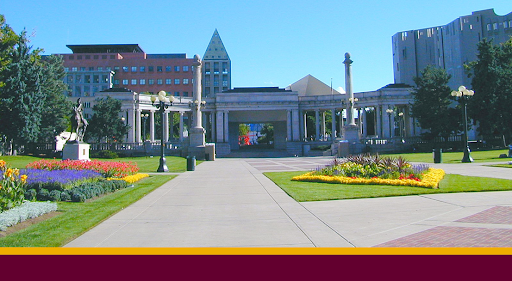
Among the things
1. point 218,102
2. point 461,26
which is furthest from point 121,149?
point 461,26

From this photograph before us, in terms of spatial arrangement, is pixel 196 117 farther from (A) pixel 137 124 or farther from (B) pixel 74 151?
(B) pixel 74 151

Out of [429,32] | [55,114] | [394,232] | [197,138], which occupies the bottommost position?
[394,232]

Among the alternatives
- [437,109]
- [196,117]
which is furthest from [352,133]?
[196,117]

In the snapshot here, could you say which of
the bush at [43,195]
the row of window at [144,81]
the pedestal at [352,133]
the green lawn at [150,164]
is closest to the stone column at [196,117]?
the green lawn at [150,164]

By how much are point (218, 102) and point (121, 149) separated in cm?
2520

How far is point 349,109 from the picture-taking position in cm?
5756

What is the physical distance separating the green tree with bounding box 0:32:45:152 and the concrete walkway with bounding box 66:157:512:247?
4975 cm

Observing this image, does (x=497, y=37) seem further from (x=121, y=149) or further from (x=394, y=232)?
(x=394, y=232)

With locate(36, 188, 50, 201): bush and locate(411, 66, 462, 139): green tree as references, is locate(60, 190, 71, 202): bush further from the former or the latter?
locate(411, 66, 462, 139): green tree

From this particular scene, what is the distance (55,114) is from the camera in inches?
2576

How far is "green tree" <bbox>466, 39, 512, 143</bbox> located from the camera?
55.9 meters

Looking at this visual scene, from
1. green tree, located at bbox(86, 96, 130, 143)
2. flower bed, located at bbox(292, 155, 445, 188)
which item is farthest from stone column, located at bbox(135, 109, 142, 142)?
flower bed, located at bbox(292, 155, 445, 188)

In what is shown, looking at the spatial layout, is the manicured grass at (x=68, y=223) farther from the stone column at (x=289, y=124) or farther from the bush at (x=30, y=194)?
the stone column at (x=289, y=124)

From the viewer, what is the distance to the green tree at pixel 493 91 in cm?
5591
